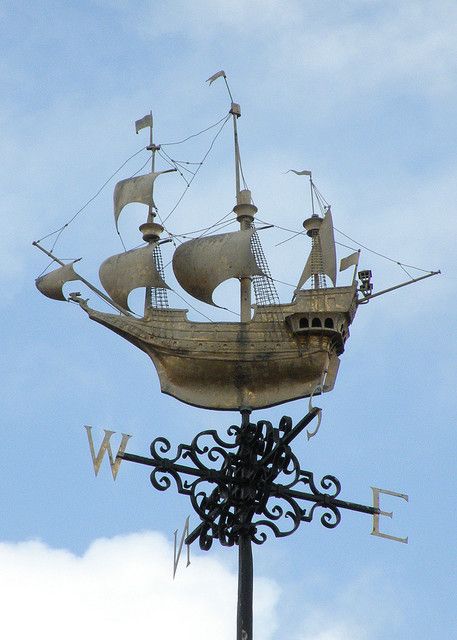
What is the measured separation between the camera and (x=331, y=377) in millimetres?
11344

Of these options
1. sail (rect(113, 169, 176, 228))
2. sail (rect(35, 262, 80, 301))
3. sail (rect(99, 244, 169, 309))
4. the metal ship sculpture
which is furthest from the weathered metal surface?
sail (rect(113, 169, 176, 228))

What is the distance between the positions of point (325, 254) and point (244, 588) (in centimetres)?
356

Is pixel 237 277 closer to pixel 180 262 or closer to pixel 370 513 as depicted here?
pixel 180 262

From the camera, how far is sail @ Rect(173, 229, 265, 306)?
481 inches

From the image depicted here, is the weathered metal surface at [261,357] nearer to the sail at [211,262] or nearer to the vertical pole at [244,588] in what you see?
the sail at [211,262]

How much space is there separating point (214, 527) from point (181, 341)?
1.65 m

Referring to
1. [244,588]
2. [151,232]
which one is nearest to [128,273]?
[151,232]

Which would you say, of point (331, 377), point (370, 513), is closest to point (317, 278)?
point (331, 377)

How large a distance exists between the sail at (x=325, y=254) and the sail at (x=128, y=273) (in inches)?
49.7

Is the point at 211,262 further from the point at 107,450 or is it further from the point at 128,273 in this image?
the point at 107,450

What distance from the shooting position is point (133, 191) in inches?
553

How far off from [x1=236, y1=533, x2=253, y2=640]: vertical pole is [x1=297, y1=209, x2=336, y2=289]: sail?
2.98m

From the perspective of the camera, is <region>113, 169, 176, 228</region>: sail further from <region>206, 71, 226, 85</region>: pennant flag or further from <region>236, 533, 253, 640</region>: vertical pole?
<region>236, 533, 253, 640</region>: vertical pole

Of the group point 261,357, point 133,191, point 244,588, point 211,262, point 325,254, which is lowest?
point 244,588
